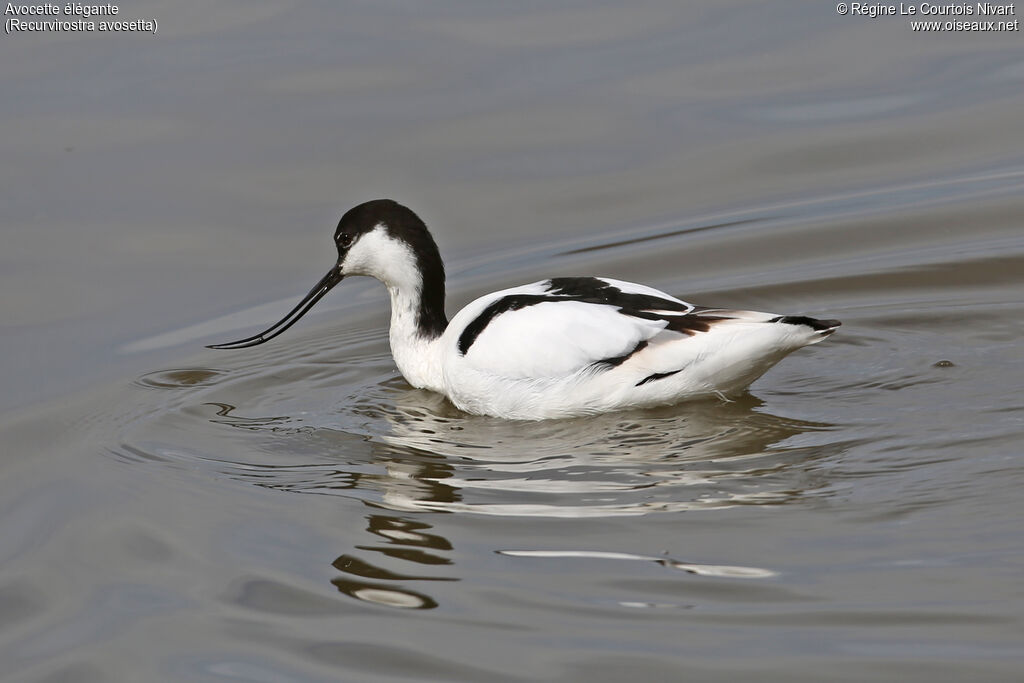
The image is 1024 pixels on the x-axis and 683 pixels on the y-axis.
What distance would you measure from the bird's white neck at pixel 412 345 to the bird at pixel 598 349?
13cm

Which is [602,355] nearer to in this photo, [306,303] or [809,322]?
[809,322]

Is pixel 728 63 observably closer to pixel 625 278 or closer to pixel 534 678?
pixel 625 278

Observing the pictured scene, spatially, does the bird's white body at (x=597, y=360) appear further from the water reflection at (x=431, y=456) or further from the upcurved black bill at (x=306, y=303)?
the upcurved black bill at (x=306, y=303)

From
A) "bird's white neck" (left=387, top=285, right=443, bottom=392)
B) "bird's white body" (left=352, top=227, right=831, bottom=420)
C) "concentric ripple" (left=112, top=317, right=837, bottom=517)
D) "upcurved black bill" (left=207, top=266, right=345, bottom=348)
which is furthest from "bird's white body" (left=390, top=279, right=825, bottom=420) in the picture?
"upcurved black bill" (left=207, top=266, right=345, bottom=348)

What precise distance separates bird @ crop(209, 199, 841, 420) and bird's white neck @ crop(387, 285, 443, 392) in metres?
0.13

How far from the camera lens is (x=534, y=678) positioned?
4988 millimetres

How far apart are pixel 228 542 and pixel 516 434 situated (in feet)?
5.47

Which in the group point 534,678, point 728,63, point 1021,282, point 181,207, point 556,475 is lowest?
point 534,678

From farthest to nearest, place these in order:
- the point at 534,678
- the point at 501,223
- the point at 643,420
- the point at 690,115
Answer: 1. the point at 690,115
2. the point at 501,223
3. the point at 643,420
4. the point at 534,678

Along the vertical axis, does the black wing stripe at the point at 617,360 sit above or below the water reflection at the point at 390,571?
above

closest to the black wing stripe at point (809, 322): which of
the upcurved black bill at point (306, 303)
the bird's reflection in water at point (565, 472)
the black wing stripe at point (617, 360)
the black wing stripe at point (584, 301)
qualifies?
the bird's reflection in water at point (565, 472)

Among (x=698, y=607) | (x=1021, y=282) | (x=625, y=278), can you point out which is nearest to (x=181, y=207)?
(x=625, y=278)

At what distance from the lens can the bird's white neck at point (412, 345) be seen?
8133mm

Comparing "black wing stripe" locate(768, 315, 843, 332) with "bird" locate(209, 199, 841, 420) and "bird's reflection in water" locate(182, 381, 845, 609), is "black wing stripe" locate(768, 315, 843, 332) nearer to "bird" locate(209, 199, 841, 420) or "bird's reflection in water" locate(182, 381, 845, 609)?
"bird" locate(209, 199, 841, 420)
